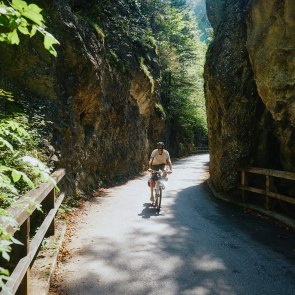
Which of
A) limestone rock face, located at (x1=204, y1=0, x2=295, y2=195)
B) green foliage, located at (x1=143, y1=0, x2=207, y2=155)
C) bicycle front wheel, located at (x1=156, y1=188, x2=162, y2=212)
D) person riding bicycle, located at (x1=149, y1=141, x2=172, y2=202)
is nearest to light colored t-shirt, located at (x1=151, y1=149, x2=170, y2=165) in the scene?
person riding bicycle, located at (x1=149, y1=141, x2=172, y2=202)

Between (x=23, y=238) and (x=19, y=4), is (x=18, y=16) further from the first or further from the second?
(x=23, y=238)

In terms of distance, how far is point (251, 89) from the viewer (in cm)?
1217

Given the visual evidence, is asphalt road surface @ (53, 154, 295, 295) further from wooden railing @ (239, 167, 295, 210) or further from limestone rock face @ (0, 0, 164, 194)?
limestone rock face @ (0, 0, 164, 194)

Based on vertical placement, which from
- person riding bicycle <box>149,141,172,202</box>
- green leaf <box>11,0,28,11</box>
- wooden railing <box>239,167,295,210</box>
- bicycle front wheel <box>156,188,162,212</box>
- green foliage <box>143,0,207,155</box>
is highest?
green foliage <box>143,0,207,155</box>

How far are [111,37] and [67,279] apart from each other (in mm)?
16316

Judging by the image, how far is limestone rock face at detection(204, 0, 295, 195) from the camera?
9.38 meters

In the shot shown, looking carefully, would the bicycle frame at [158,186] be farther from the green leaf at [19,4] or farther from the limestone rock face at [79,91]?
the green leaf at [19,4]

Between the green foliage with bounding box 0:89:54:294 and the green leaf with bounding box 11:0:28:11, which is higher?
the green leaf with bounding box 11:0:28:11

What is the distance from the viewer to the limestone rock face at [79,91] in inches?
423

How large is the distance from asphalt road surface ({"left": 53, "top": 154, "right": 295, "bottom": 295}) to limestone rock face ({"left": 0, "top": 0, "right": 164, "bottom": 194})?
9.85ft

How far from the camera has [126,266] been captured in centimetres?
595

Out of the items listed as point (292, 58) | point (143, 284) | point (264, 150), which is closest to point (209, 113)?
point (264, 150)

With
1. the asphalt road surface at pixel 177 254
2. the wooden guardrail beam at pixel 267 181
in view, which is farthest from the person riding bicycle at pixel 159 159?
the wooden guardrail beam at pixel 267 181

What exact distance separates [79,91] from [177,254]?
834 centimetres
